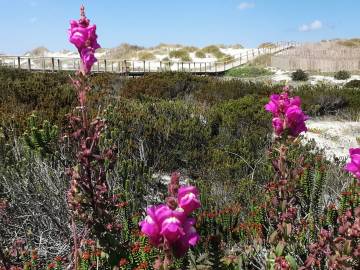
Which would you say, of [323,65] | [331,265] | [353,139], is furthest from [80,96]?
[323,65]

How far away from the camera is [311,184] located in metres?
4.11

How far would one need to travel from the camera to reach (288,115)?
2.68m

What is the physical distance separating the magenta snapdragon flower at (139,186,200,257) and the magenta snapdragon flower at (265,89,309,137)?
1.37 m

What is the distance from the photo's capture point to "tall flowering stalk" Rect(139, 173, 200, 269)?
1.45m

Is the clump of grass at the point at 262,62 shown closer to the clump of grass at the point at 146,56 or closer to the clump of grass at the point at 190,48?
the clump of grass at the point at 146,56

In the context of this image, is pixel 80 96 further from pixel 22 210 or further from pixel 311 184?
pixel 311 184

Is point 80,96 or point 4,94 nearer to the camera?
point 80,96

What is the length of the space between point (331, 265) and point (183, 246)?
1.08 m

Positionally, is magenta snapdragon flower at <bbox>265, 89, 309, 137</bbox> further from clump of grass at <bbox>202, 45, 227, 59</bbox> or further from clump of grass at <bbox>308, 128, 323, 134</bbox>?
clump of grass at <bbox>202, 45, 227, 59</bbox>

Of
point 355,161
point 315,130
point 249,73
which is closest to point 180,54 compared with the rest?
point 249,73

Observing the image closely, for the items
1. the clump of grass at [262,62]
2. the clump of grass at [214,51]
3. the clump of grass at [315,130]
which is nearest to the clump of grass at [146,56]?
the clump of grass at [214,51]

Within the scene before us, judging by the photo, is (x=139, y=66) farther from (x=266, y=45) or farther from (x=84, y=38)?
(x=84, y=38)

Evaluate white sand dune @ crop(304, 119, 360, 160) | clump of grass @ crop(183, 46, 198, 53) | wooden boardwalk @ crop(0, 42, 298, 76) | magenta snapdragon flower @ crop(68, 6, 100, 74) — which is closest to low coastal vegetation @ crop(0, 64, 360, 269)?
magenta snapdragon flower @ crop(68, 6, 100, 74)

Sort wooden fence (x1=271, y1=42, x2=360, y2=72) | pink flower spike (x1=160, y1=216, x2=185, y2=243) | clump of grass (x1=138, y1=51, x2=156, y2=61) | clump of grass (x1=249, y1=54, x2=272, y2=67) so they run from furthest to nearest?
clump of grass (x1=138, y1=51, x2=156, y2=61)
clump of grass (x1=249, y1=54, x2=272, y2=67)
wooden fence (x1=271, y1=42, x2=360, y2=72)
pink flower spike (x1=160, y1=216, x2=185, y2=243)
